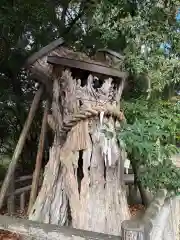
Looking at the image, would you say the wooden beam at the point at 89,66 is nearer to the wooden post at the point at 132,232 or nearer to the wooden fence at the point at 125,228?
the wooden fence at the point at 125,228

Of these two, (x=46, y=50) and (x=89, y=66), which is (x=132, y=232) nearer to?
(x=89, y=66)

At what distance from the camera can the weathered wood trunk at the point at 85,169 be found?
6.97 feet

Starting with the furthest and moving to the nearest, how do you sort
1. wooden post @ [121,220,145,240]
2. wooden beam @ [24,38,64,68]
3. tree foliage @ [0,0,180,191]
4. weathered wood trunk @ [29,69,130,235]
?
wooden beam @ [24,38,64,68] → tree foliage @ [0,0,180,191] → weathered wood trunk @ [29,69,130,235] → wooden post @ [121,220,145,240]

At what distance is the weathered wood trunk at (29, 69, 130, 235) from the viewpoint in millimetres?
2123

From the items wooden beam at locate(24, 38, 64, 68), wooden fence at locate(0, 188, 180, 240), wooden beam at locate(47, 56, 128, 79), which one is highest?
wooden beam at locate(24, 38, 64, 68)

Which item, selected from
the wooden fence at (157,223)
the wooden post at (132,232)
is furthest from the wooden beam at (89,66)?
the wooden post at (132,232)

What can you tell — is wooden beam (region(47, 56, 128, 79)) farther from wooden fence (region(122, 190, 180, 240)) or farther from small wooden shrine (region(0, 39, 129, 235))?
wooden fence (region(122, 190, 180, 240))

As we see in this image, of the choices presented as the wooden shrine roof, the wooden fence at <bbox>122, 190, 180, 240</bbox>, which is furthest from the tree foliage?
the wooden shrine roof

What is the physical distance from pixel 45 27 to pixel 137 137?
2782 mm

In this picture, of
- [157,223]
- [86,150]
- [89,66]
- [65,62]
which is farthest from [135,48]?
[157,223]

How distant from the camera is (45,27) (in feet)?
13.4

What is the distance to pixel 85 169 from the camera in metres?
2.19

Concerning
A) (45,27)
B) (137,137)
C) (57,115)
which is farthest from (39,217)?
(45,27)

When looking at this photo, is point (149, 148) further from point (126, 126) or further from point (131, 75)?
point (131, 75)
